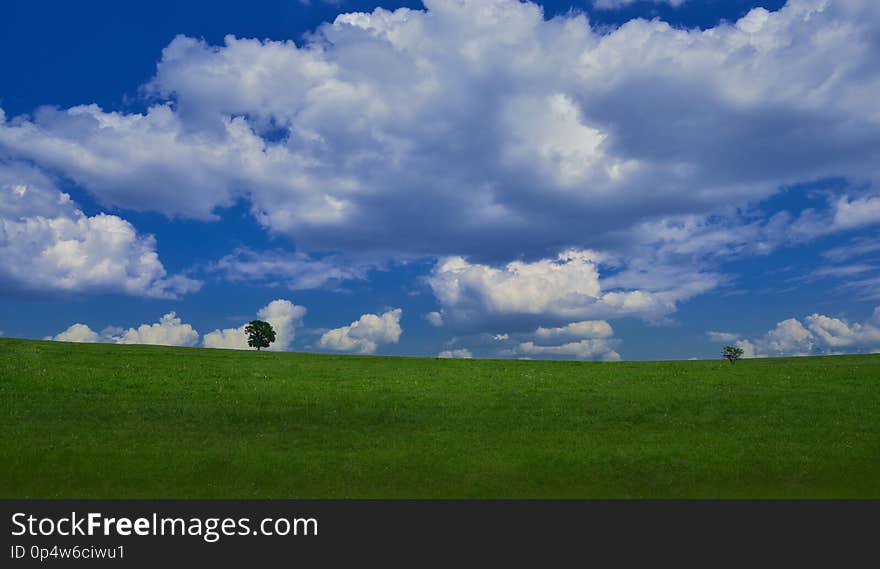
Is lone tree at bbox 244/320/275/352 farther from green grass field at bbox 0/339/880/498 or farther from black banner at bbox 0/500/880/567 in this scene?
black banner at bbox 0/500/880/567

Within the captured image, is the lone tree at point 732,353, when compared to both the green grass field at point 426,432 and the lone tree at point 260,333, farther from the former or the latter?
the lone tree at point 260,333

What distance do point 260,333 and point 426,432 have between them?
2707 inches

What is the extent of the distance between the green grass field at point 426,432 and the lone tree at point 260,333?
44418mm

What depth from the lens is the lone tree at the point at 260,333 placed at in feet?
315

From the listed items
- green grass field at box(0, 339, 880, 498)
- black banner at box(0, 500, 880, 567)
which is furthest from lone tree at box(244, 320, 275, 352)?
black banner at box(0, 500, 880, 567)

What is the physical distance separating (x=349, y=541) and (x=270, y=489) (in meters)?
6.26

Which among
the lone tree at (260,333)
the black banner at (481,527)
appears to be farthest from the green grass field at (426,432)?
the lone tree at (260,333)

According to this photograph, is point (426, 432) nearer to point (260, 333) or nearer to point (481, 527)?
point (481, 527)

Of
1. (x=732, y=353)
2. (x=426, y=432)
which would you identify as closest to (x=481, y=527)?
(x=426, y=432)

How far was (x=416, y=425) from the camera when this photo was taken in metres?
34.1

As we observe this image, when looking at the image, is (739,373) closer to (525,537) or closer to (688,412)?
(688,412)

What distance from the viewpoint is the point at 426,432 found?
32531 mm

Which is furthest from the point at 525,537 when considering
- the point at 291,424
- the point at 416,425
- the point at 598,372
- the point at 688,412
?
the point at 598,372

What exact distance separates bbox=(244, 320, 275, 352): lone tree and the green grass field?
44.4 metres
